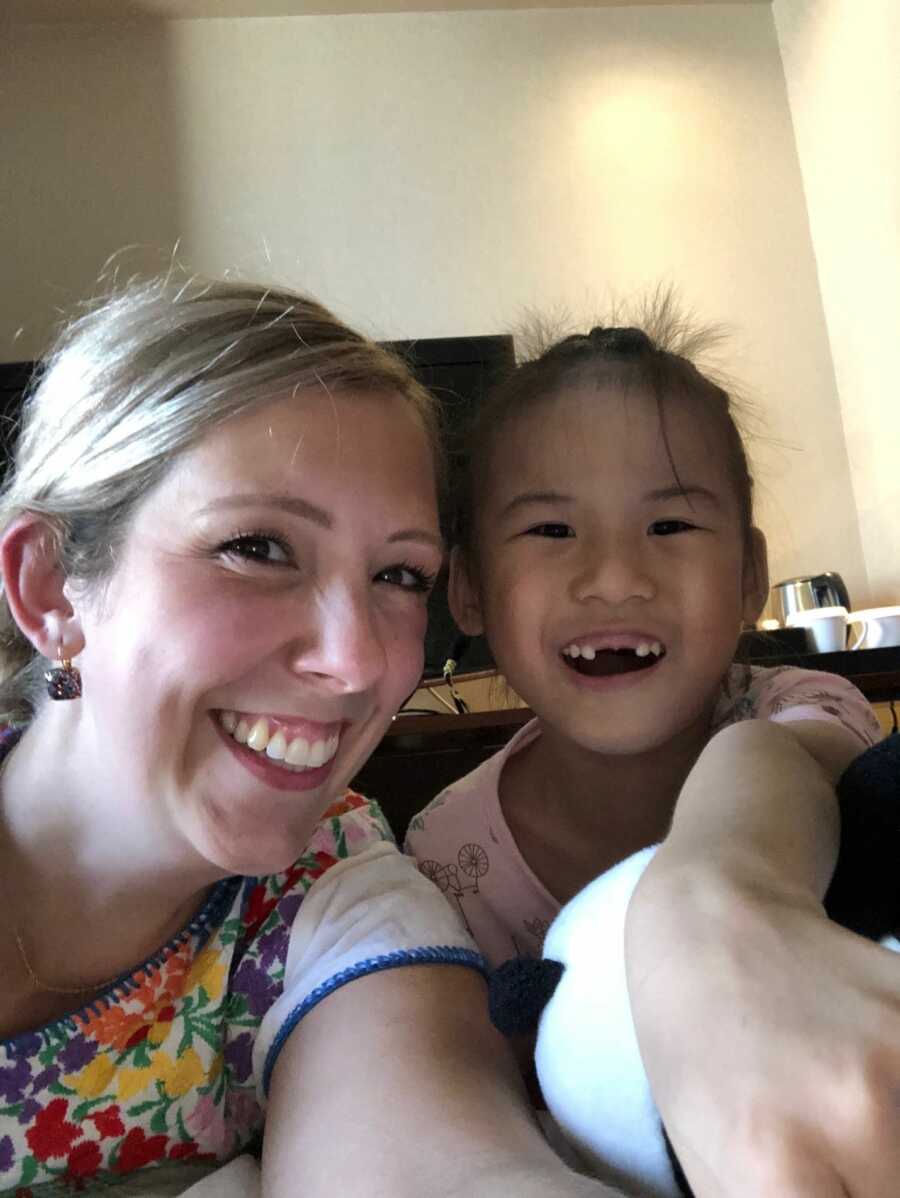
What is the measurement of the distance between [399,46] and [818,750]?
2.71 m

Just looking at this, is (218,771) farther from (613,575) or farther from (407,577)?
(613,575)

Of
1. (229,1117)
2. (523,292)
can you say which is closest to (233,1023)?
(229,1117)

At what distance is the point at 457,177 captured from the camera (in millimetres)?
2682

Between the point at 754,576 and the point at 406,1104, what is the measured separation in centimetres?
67

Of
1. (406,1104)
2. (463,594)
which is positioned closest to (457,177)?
(463,594)

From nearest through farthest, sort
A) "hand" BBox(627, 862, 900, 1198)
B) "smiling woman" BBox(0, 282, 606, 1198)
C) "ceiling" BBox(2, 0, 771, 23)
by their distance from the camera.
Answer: "hand" BBox(627, 862, 900, 1198) < "smiling woman" BBox(0, 282, 606, 1198) < "ceiling" BBox(2, 0, 771, 23)

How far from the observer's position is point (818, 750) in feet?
2.13

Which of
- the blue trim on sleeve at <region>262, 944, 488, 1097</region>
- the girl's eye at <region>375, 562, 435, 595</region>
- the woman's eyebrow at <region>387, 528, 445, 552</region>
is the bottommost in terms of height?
the blue trim on sleeve at <region>262, 944, 488, 1097</region>

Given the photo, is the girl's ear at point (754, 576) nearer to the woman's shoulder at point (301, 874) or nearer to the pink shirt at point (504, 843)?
the pink shirt at point (504, 843)

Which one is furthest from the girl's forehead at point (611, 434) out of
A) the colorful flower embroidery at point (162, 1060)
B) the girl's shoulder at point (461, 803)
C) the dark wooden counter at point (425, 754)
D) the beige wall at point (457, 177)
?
the beige wall at point (457, 177)

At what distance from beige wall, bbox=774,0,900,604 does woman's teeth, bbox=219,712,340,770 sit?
219 centimetres

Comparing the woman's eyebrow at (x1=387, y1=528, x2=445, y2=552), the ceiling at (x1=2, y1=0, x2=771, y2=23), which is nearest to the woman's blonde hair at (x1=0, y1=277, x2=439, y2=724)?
the woman's eyebrow at (x1=387, y1=528, x2=445, y2=552)

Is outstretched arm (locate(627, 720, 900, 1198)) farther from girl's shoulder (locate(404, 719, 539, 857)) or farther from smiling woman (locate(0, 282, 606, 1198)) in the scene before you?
girl's shoulder (locate(404, 719, 539, 857))

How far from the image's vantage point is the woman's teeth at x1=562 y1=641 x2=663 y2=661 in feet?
2.94
